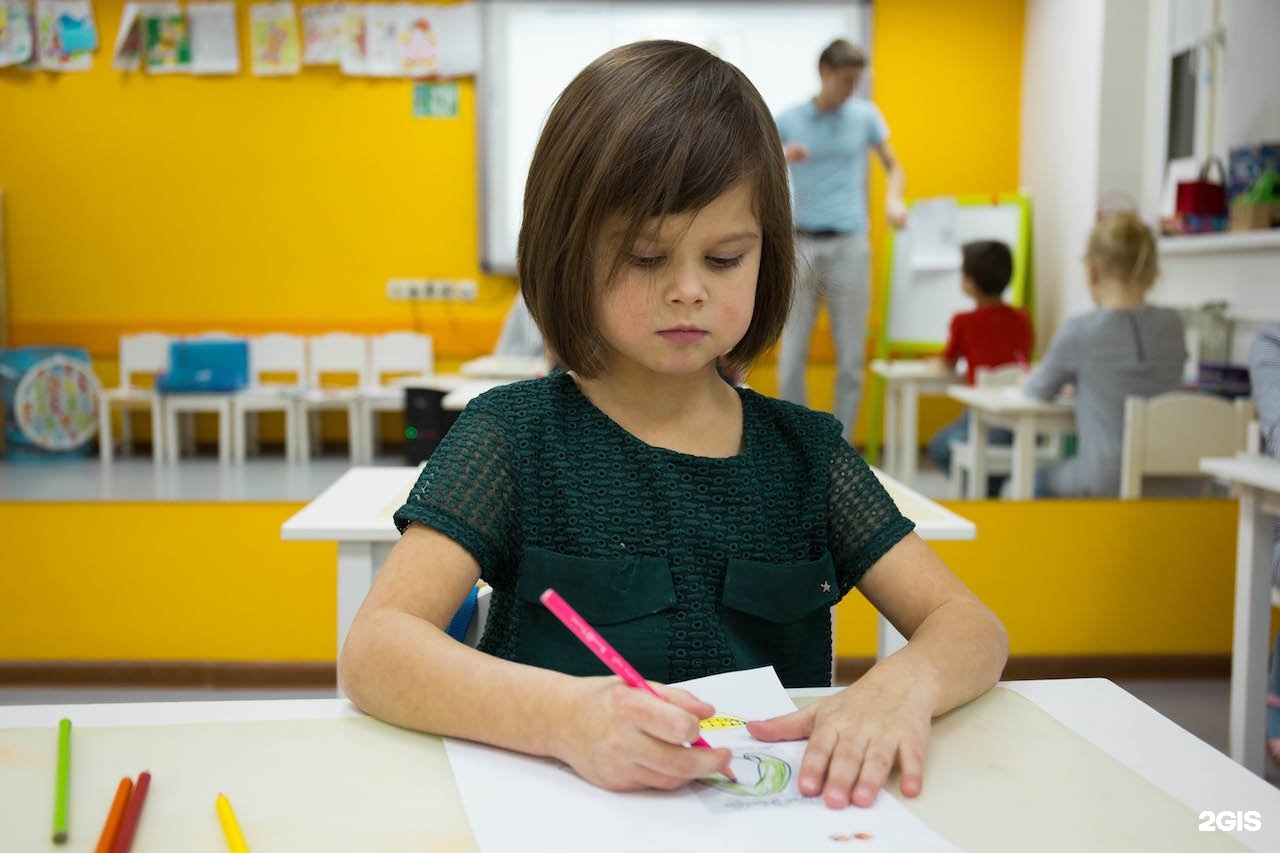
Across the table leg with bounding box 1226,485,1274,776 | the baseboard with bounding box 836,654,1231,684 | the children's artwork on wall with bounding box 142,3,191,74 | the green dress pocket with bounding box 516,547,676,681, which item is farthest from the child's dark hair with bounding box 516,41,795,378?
the baseboard with bounding box 836,654,1231,684

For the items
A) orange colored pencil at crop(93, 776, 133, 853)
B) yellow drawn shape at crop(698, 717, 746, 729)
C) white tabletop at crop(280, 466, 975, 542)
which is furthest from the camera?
white tabletop at crop(280, 466, 975, 542)

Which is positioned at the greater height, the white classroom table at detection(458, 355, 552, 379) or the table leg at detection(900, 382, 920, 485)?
the white classroom table at detection(458, 355, 552, 379)

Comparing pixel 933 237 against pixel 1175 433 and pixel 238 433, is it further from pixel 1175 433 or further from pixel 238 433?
pixel 238 433

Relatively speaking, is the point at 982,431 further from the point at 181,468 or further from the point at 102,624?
the point at 102,624

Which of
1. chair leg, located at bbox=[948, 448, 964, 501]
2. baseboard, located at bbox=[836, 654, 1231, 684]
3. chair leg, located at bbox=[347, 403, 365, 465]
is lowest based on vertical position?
baseboard, located at bbox=[836, 654, 1231, 684]

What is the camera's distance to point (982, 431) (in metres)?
3.05

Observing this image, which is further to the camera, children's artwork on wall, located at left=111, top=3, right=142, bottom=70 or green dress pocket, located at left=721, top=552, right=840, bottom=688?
children's artwork on wall, located at left=111, top=3, right=142, bottom=70

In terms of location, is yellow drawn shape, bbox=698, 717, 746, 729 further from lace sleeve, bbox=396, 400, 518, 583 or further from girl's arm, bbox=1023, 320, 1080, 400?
girl's arm, bbox=1023, 320, 1080, 400

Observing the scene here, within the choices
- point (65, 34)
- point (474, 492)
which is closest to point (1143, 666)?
point (474, 492)

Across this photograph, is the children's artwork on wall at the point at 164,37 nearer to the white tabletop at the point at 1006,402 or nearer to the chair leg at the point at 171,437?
the chair leg at the point at 171,437

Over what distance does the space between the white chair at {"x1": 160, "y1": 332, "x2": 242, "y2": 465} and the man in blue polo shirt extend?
144cm

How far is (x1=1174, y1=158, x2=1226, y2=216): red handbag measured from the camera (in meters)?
Result: 2.82

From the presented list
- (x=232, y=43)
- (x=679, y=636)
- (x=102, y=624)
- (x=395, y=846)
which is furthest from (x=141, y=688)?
(x=395, y=846)

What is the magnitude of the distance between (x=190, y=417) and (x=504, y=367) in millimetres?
1168
